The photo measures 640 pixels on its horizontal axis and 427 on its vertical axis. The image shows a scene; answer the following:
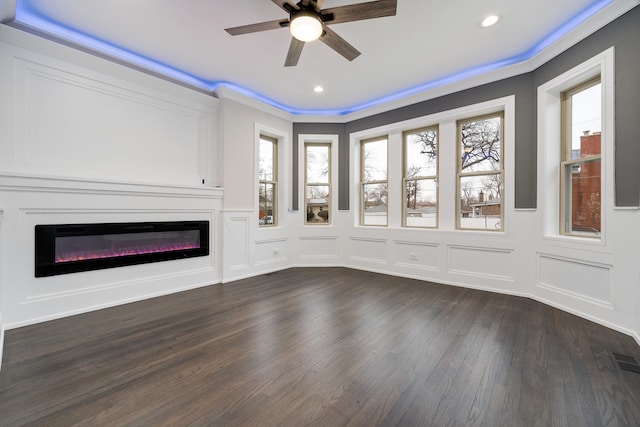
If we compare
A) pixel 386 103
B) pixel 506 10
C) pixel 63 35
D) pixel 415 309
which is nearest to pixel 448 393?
pixel 415 309

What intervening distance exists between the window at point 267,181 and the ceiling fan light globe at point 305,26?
8.77ft

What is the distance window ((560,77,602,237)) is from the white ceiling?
0.62 metres

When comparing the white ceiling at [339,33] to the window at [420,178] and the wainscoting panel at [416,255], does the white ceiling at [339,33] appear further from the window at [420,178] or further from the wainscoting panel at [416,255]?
the wainscoting panel at [416,255]

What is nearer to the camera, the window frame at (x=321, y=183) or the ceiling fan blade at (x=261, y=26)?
the ceiling fan blade at (x=261, y=26)

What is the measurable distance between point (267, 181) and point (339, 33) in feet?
9.14

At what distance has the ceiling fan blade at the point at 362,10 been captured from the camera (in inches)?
76.8

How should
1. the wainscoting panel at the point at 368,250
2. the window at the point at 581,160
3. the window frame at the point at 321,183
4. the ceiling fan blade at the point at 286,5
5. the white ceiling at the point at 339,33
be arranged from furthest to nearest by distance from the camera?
the window frame at the point at 321,183 → the wainscoting panel at the point at 368,250 → the window at the point at 581,160 → the white ceiling at the point at 339,33 → the ceiling fan blade at the point at 286,5

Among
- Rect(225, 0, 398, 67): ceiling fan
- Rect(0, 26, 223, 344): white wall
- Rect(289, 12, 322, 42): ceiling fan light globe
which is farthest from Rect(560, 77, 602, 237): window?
Rect(0, 26, 223, 344): white wall

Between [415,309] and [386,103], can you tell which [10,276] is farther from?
[386,103]

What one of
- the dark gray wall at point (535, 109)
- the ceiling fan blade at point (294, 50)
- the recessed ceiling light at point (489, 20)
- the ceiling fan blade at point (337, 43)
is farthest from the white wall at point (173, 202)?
the ceiling fan blade at point (337, 43)

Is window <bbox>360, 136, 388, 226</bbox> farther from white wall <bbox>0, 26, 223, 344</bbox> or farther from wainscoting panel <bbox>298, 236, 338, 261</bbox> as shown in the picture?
white wall <bbox>0, 26, 223, 344</bbox>

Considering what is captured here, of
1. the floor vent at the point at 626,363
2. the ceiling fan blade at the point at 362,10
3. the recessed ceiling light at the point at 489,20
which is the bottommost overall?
the floor vent at the point at 626,363

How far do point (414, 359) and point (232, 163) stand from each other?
3606 mm

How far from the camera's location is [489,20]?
263cm
